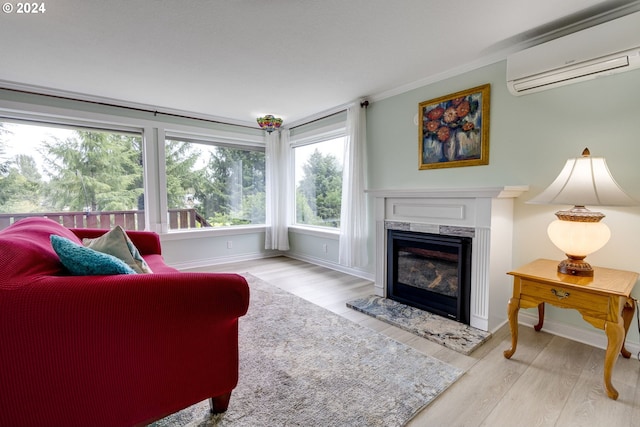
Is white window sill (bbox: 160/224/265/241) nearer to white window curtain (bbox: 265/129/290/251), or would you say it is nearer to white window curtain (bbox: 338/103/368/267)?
white window curtain (bbox: 265/129/290/251)

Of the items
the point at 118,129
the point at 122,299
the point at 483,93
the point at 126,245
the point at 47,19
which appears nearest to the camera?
the point at 122,299

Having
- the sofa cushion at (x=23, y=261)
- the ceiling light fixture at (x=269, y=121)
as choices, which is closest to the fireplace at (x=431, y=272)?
the ceiling light fixture at (x=269, y=121)

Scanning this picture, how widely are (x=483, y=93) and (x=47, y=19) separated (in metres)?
3.30

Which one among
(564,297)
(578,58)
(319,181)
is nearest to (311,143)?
(319,181)

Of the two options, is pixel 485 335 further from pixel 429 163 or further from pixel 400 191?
pixel 429 163

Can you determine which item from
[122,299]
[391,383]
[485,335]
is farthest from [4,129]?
[485,335]

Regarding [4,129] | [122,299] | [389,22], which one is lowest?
[122,299]

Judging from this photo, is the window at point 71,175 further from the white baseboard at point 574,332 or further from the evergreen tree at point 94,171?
the white baseboard at point 574,332

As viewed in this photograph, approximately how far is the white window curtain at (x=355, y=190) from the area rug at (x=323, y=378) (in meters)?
1.26

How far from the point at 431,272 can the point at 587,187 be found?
1327mm

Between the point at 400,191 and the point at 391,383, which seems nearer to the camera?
the point at 391,383

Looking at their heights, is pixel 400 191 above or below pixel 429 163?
below

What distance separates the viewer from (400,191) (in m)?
→ 2.81

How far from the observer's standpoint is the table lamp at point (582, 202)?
66.5 inches
